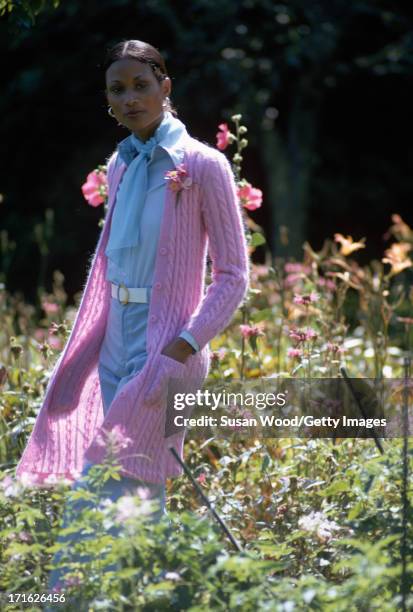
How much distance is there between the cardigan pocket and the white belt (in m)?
0.19

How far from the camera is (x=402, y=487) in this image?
2.52 metres

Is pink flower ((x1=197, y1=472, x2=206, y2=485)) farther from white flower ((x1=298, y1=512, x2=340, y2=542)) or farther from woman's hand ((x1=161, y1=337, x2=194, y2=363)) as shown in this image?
woman's hand ((x1=161, y1=337, x2=194, y2=363))

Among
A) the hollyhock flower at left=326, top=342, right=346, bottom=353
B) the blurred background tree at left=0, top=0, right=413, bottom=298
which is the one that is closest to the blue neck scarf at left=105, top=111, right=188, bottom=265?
the hollyhock flower at left=326, top=342, right=346, bottom=353

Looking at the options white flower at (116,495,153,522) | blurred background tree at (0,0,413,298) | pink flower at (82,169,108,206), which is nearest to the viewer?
white flower at (116,495,153,522)

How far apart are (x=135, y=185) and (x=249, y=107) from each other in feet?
23.6

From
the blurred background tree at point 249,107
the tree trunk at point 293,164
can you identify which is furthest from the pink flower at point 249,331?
the tree trunk at point 293,164

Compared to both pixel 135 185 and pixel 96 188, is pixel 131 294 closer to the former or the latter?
pixel 135 185

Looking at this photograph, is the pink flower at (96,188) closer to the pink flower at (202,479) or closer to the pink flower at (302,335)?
the pink flower at (302,335)

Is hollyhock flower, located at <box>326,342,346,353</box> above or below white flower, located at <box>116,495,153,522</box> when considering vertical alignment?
above

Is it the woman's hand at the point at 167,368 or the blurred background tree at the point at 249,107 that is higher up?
the blurred background tree at the point at 249,107

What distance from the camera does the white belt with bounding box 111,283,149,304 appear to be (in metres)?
2.88

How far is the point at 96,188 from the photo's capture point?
3.87 meters

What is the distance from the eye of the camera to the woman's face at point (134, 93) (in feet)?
9.46

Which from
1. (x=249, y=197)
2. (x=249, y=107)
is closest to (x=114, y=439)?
(x=249, y=197)
